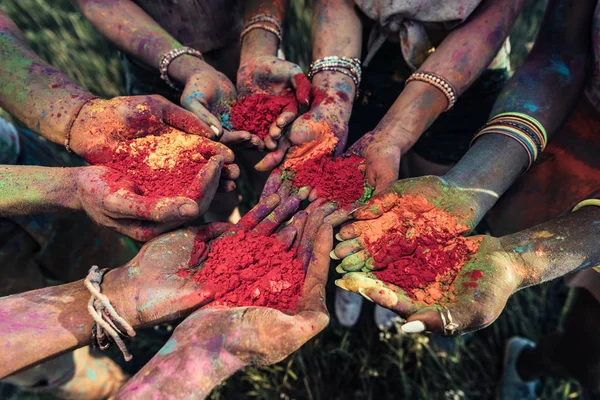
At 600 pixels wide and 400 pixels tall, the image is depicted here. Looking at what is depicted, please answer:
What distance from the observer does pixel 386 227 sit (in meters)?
1.27

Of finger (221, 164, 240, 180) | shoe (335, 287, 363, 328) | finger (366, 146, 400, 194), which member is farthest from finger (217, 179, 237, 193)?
shoe (335, 287, 363, 328)

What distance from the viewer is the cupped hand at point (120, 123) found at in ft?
4.51

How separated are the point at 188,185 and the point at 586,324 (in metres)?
1.68

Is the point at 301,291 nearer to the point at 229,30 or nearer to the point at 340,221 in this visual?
the point at 340,221

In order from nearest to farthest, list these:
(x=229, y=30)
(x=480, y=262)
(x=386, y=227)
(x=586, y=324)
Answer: (x=480, y=262) → (x=386, y=227) → (x=586, y=324) → (x=229, y=30)

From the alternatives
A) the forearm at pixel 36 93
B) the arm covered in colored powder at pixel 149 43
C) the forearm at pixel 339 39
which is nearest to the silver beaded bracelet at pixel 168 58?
the arm covered in colored powder at pixel 149 43

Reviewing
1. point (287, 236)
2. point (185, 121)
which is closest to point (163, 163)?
point (185, 121)

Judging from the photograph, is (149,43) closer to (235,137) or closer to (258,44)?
(258,44)

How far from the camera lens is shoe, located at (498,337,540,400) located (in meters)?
2.00

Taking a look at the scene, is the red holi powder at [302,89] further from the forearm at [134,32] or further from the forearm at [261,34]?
the forearm at [134,32]

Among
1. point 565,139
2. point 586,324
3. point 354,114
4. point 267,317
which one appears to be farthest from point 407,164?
point 267,317

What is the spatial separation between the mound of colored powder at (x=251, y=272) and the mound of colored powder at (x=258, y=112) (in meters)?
0.46

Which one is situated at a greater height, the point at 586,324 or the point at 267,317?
the point at 267,317

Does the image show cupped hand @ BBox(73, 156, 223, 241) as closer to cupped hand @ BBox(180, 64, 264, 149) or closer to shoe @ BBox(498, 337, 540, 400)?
cupped hand @ BBox(180, 64, 264, 149)
